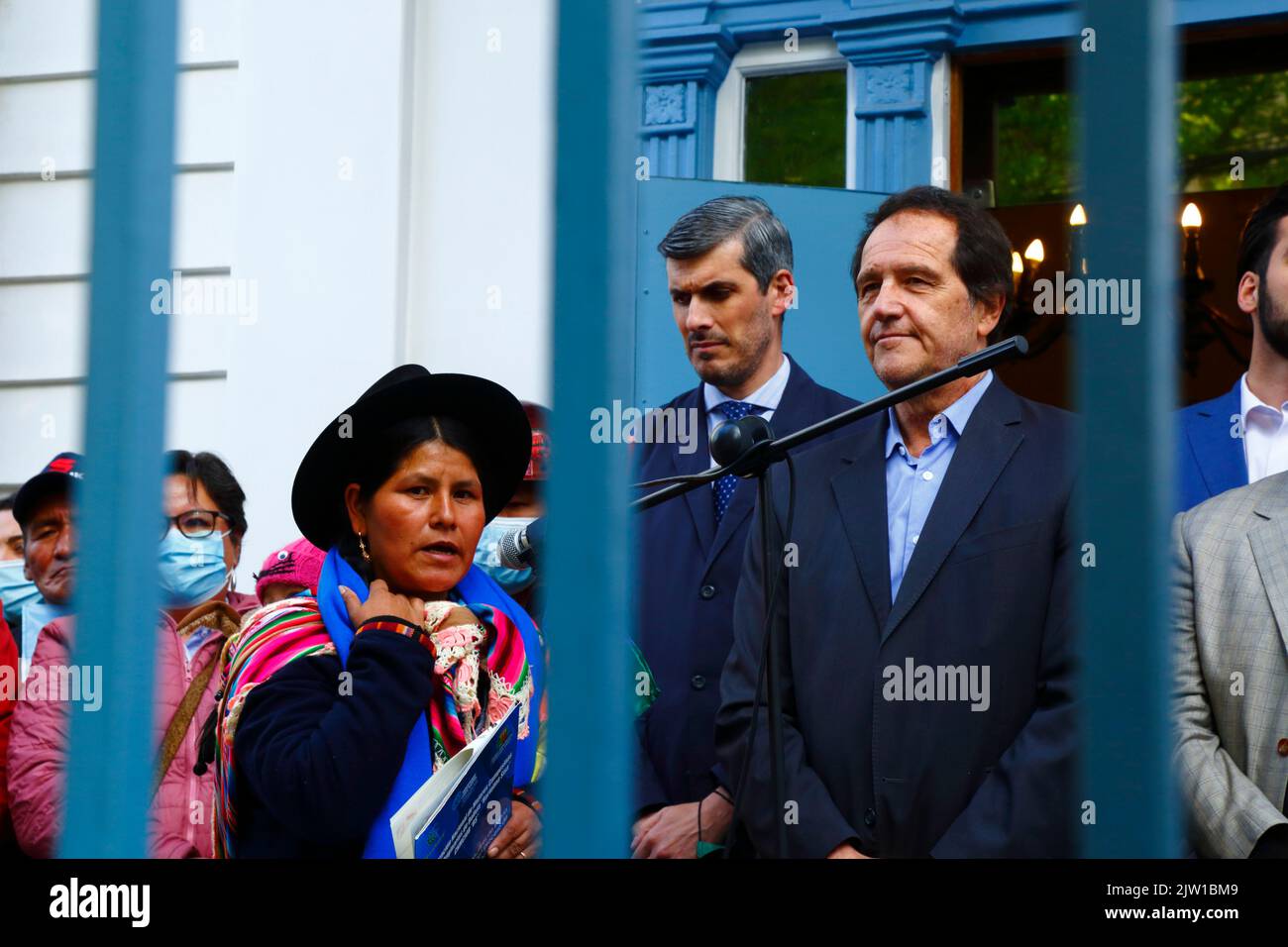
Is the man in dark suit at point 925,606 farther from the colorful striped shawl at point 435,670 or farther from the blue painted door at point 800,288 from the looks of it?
the blue painted door at point 800,288

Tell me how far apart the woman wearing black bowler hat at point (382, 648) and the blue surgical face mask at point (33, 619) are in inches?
33.4

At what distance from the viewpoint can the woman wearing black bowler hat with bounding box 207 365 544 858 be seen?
224 cm

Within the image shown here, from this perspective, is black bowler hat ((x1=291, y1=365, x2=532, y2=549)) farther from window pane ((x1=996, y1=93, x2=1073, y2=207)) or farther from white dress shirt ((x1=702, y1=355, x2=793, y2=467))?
window pane ((x1=996, y1=93, x2=1073, y2=207))

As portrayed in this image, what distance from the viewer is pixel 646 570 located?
306 cm

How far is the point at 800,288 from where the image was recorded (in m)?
3.60

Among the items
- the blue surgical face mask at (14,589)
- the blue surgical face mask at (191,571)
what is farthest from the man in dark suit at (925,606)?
the blue surgical face mask at (14,589)

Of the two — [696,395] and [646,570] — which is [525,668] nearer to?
[646,570]

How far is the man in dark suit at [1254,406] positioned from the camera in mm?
2684

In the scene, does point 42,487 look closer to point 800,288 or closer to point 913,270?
point 800,288

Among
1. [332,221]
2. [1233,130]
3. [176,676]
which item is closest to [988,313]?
[176,676]

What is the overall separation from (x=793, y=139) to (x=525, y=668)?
8.33ft

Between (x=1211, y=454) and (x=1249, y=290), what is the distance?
0.99 feet
